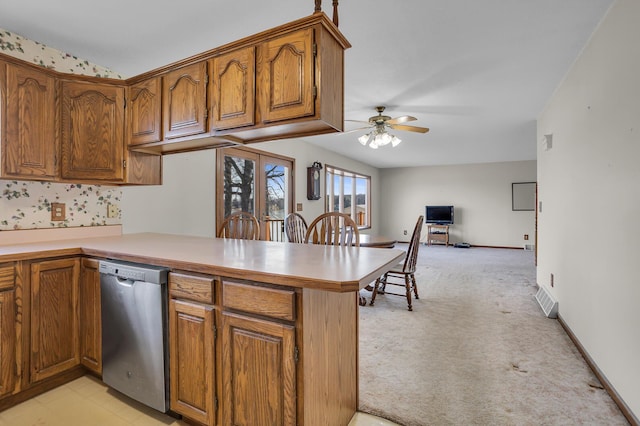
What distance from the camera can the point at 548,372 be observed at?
6.83ft

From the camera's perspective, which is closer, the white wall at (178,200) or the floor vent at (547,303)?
the white wall at (178,200)

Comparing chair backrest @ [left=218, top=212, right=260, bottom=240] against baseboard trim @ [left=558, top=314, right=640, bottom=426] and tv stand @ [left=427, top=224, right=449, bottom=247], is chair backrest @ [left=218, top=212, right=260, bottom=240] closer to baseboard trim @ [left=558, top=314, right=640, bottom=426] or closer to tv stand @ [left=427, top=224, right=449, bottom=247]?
baseboard trim @ [left=558, top=314, right=640, bottom=426]

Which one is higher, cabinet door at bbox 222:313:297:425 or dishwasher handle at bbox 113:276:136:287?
dishwasher handle at bbox 113:276:136:287

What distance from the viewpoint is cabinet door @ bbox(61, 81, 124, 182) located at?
2.29 metres

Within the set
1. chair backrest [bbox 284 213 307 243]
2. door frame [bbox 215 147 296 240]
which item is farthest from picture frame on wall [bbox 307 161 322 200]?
chair backrest [bbox 284 213 307 243]

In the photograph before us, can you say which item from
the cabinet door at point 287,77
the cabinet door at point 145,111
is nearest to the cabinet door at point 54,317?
the cabinet door at point 145,111

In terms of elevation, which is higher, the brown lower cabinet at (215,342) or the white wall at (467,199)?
the white wall at (467,199)

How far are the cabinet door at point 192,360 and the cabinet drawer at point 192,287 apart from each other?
35mm

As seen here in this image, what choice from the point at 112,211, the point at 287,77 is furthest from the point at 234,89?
the point at 112,211

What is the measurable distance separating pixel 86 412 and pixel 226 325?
1150 mm

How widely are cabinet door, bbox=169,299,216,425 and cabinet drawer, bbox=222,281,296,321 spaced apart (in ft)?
0.49

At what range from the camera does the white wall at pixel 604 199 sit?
1627mm

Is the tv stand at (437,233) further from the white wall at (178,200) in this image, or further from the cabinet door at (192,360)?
the cabinet door at (192,360)

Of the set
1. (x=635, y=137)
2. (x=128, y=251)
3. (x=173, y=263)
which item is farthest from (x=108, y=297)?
(x=635, y=137)
